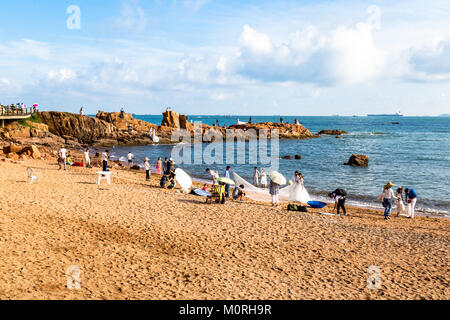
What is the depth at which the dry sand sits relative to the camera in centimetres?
805

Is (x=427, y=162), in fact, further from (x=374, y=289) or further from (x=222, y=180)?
(x=374, y=289)

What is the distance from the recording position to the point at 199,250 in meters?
10.5

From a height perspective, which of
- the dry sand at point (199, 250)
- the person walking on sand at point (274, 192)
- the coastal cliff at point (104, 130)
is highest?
the coastal cliff at point (104, 130)

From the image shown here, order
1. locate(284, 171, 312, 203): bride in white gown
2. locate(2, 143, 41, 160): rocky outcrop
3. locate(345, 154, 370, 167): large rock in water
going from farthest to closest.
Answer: locate(345, 154, 370, 167): large rock in water → locate(2, 143, 41, 160): rocky outcrop → locate(284, 171, 312, 203): bride in white gown

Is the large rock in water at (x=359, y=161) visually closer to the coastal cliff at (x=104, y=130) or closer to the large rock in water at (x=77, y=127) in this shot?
the coastal cliff at (x=104, y=130)

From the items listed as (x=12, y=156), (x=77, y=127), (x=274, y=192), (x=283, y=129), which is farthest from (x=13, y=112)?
(x=283, y=129)

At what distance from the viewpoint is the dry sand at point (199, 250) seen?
805cm

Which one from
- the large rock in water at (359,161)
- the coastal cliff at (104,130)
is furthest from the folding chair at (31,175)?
the large rock in water at (359,161)

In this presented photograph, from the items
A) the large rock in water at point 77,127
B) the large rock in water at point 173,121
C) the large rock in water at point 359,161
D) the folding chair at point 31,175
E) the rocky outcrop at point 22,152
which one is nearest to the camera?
the folding chair at point 31,175

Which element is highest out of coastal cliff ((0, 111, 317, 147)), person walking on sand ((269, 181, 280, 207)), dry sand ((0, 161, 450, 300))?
coastal cliff ((0, 111, 317, 147))

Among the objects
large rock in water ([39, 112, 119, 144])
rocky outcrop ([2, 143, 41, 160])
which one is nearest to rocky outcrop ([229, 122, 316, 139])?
large rock in water ([39, 112, 119, 144])

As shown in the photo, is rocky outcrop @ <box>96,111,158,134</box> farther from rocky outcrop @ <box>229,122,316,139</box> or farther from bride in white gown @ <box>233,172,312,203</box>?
bride in white gown @ <box>233,172,312,203</box>

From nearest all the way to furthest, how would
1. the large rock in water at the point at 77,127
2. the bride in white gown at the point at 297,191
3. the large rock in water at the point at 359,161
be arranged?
the bride in white gown at the point at 297,191 → the large rock in water at the point at 359,161 → the large rock in water at the point at 77,127

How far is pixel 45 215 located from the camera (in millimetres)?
12430
